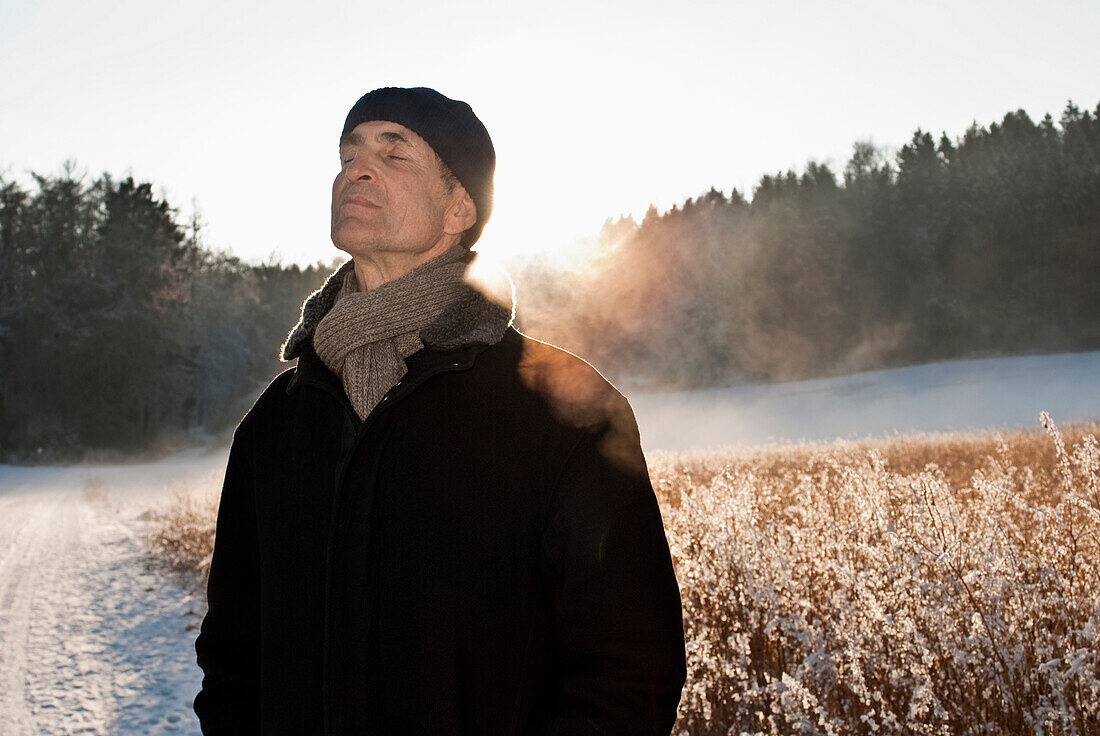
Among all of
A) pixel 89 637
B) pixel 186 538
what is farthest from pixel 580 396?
pixel 186 538

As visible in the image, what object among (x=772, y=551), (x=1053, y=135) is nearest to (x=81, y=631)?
(x=772, y=551)

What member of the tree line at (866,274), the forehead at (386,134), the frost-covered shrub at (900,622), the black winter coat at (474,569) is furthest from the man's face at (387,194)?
the tree line at (866,274)

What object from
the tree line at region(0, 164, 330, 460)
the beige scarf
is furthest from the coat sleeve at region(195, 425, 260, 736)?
the tree line at region(0, 164, 330, 460)

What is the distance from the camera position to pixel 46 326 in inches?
1355

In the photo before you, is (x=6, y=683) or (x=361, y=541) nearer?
(x=361, y=541)

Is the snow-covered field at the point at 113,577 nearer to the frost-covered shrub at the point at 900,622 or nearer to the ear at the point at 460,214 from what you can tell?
the frost-covered shrub at the point at 900,622

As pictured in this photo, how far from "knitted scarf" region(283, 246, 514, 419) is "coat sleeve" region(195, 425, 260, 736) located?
13.3 inches

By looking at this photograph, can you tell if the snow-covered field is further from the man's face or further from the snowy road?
the man's face

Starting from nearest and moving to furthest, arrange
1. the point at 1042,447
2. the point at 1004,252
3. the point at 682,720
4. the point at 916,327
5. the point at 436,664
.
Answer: the point at 436,664
the point at 682,720
the point at 1042,447
the point at 1004,252
the point at 916,327

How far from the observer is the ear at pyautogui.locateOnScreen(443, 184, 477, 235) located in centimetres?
194

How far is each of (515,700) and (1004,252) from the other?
1684 inches

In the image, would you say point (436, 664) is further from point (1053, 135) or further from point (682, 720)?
point (1053, 135)

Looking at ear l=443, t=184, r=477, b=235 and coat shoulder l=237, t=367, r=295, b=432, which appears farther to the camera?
ear l=443, t=184, r=477, b=235

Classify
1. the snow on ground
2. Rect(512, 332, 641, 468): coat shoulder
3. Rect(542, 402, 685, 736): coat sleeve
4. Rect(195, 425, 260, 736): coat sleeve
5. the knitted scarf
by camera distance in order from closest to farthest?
Rect(542, 402, 685, 736): coat sleeve → Rect(512, 332, 641, 468): coat shoulder → the knitted scarf → Rect(195, 425, 260, 736): coat sleeve → the snow on ground
